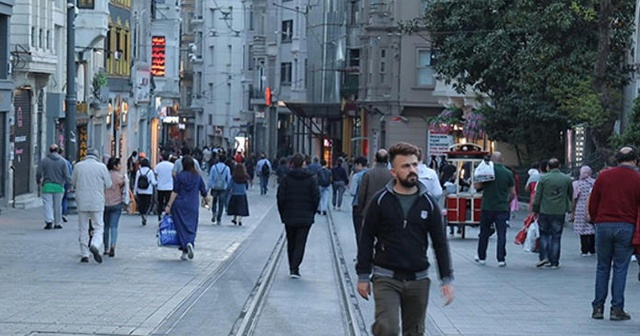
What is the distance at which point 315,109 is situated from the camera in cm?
7762

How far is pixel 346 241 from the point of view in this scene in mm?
28391

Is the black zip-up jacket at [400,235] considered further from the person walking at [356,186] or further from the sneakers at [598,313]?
the person walking at [356,186]

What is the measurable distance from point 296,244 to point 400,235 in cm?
1002

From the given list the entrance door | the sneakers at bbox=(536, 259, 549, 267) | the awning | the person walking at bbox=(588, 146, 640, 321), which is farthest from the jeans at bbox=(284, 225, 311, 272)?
the awning

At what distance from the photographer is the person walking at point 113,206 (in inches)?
850

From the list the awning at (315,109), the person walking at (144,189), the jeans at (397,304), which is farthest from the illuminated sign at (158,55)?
the jeans at (397,304)

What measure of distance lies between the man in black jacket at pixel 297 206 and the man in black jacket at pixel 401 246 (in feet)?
32.0

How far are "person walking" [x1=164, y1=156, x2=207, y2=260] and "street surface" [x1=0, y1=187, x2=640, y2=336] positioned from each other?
451mm

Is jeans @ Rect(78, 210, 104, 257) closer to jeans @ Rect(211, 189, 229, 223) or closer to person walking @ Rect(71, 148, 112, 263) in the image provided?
person walking @ Rect(71, 148, 112, 263)

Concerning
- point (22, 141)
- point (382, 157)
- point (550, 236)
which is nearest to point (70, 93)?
point (22, 141)

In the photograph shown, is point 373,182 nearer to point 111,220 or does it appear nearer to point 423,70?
point 111,220

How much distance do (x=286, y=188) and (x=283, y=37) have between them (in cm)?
7163

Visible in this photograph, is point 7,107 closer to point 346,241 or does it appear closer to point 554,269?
point 346,241

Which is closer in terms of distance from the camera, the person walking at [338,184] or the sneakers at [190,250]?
the sneakers at [190,250]
